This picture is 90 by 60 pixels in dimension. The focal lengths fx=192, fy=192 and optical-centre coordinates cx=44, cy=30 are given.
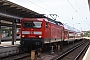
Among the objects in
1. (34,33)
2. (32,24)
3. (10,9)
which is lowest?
(34,33)

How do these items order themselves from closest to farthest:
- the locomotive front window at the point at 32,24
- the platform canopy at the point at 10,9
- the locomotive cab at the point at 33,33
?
the locomotive cab at the point at 33,33 → the locomotive front window at the point at 32,24 → the platform canopy at the point at 10,9

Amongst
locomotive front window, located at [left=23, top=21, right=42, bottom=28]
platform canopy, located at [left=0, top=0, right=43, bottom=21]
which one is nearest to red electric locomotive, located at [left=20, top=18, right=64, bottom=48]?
locomotive front window, located at [left=23, top=21, right=42, bottom=28]

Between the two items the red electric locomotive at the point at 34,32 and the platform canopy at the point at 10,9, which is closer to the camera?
the red electric locomotive at the point at 34,32

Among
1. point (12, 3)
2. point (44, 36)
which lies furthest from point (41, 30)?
point (12, 3)

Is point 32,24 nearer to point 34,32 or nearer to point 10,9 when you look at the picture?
point 34,32

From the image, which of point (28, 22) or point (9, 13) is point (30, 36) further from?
point (9, 13)

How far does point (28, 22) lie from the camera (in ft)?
60.9

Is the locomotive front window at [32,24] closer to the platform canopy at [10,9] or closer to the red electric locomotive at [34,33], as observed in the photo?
the red electric locomotive at [34,33]

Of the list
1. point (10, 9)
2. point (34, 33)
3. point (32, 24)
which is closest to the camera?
point (34, 33)

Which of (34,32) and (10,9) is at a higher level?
(10,9)

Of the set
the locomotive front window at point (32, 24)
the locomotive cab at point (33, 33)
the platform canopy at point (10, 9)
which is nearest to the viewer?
the locomotive cab at point (33, 33)

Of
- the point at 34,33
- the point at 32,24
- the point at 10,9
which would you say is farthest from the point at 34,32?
the point at 10,9

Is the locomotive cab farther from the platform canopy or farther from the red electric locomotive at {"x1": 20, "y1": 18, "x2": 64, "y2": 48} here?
the platform canopy

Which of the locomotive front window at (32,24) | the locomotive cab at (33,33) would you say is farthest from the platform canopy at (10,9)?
the locomotive cab at (33,33)
